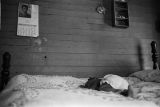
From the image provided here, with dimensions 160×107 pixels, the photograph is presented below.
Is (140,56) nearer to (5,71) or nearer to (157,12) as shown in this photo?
(157,12)

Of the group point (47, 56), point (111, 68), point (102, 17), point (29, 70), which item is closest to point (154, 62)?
point (111, 68)

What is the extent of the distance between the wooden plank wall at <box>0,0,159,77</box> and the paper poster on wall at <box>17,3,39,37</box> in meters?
0.06

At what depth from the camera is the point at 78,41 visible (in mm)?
2664

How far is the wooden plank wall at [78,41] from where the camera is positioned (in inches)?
95.7

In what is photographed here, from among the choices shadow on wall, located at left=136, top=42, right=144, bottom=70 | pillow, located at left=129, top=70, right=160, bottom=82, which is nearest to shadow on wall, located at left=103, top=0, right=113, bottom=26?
shadow on wall, located at left=136, top=42, right=144, bottom=70

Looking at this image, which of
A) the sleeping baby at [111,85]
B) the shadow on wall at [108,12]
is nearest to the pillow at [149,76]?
the sleeping baby at [111,85]

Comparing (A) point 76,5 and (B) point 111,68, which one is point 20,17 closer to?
(A) point 76,5

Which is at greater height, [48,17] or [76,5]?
[76,5]

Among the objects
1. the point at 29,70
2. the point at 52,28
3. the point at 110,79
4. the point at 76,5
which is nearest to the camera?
the point at 110,79

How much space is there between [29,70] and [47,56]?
28 centimetres

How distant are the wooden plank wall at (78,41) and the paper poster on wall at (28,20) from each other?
6 cm

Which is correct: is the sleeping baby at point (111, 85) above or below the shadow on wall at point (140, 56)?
below

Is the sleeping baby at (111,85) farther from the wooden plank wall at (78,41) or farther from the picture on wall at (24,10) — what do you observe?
the picture on wall at (24,10)

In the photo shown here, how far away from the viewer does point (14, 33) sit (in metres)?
2.43
